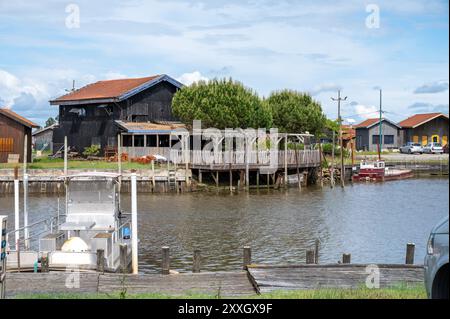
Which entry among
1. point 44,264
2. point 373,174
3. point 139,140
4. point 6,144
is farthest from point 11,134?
point 44,264

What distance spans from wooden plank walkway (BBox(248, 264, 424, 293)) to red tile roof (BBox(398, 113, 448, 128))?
84.9 m

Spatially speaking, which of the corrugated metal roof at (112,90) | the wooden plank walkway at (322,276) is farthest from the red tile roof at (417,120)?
the wooden plank walkway at (322,276)

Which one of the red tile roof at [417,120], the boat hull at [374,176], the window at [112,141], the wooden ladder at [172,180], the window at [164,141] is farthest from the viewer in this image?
the red tile roof at [417,120]

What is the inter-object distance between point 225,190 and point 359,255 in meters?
29.2

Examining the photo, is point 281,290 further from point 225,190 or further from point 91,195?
point 225,190

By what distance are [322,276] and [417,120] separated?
88.8 m

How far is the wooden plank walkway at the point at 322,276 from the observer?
1645 cm

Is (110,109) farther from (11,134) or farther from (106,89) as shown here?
(11,134)

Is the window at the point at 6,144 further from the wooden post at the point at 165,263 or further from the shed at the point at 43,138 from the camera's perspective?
the wooden post at the point at 165,263

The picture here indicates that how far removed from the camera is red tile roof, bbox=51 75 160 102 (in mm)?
70125

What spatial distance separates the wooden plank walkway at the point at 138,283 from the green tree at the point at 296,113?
61.5 meters

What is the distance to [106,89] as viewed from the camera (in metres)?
73.8
